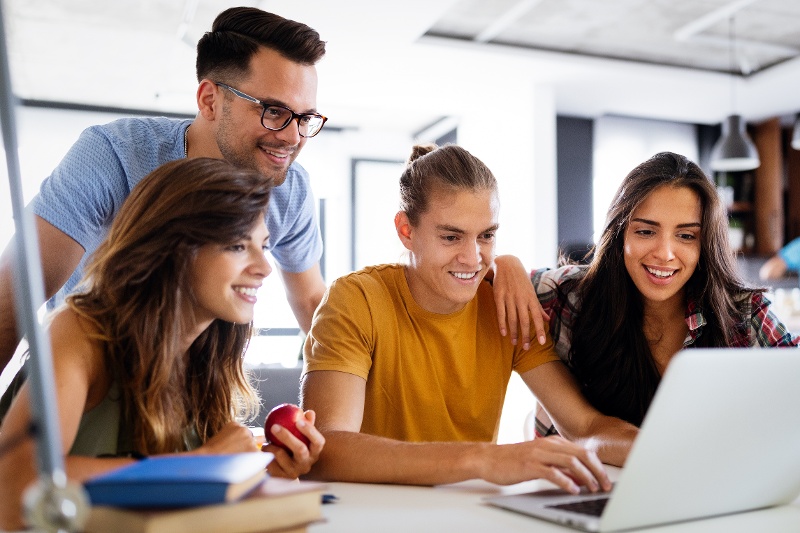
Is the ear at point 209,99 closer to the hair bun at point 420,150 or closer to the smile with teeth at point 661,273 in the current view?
the hair bun at point 420,150

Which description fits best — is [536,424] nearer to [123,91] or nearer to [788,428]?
[788,428]

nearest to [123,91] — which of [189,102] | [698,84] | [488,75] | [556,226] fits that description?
[189,102]

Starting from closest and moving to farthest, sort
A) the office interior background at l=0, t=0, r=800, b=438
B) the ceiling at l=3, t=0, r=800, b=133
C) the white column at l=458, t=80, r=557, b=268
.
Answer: the ceiling at l=3, t=0, r=800, b=133 → the office interior background at l=0, t=0, r=800, b=438 → the white column at l=458, t=80, r=557, b=268

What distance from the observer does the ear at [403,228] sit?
5.70 feet

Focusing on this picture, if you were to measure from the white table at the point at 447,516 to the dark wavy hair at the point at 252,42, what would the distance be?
110cm

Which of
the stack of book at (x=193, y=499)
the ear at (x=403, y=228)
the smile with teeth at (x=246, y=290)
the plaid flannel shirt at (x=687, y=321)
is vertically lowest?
the stack of book at (x=193, y=499)

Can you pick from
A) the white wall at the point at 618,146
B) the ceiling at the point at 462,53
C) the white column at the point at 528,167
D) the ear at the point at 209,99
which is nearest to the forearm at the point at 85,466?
the ear at the point at 209,99

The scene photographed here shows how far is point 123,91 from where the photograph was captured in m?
6.39

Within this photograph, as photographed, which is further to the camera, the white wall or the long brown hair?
the white wall

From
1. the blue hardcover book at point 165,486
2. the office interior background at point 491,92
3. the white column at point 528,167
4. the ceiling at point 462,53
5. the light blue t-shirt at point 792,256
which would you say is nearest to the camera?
the blue hardcover book at point 165,486

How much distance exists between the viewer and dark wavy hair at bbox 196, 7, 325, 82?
72.4 inches

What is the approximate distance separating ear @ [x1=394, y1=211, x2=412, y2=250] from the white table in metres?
0.70

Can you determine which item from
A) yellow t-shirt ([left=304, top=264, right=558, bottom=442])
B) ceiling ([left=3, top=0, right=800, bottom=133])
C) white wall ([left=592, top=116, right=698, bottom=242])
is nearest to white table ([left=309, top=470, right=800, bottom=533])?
yellow t-shirt ([left=304, top=264, right=558, bottom=442])

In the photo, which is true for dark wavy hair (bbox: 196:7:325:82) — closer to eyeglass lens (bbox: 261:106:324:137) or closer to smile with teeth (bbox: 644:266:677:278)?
eyeglass lens (bbox: 261:106:324:137)
